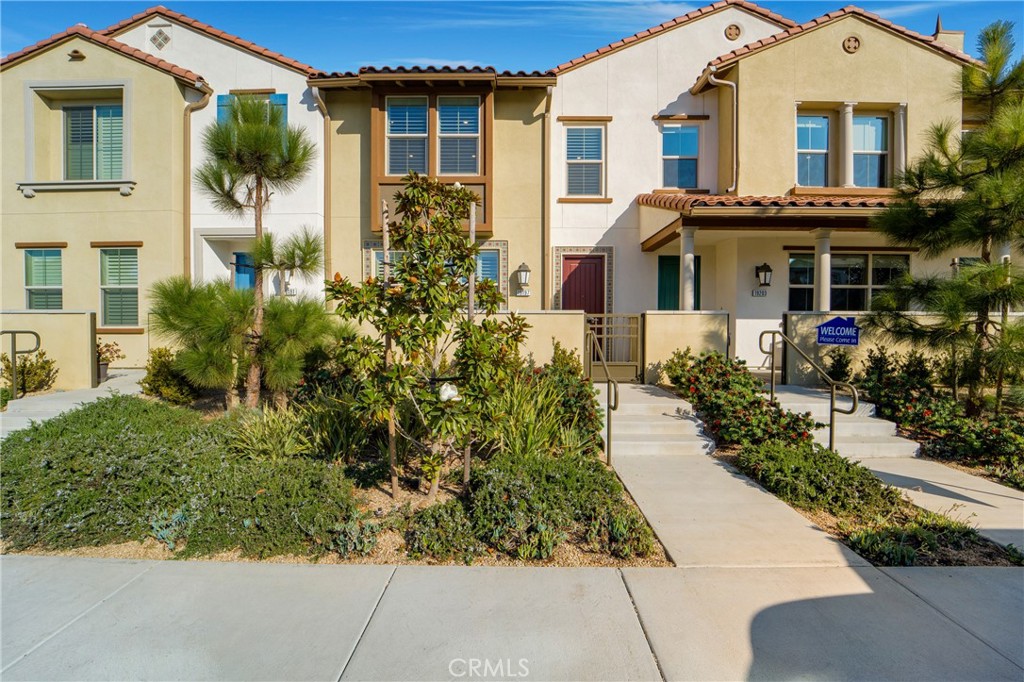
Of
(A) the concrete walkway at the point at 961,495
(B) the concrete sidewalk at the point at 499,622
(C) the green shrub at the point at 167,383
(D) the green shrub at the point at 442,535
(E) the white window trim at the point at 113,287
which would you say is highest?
(E) the white window trim at the point at 113,287

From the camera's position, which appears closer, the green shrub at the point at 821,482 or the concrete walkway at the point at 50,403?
the green shrub at the point at 821,482

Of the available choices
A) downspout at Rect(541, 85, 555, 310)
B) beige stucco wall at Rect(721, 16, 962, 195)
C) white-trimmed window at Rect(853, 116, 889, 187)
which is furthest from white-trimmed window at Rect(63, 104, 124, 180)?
white-trimmed window at Rect(853, 116, 889, 187)

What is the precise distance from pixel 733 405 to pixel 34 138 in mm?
14650

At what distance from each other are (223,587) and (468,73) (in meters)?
10.3

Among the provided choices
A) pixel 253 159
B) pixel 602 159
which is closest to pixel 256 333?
pixel 253 159

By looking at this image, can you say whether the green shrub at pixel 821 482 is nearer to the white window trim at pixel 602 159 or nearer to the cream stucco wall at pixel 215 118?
the white window trim at pixel 602 159

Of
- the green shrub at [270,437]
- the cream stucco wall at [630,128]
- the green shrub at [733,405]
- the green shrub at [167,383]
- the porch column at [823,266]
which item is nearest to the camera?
the green shrub at [270,437]

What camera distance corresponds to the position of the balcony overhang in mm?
9398

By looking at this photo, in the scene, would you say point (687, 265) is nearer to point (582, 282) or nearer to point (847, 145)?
point (582, 282)

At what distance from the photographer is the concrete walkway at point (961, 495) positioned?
470cm

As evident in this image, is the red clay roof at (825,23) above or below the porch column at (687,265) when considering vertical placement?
above

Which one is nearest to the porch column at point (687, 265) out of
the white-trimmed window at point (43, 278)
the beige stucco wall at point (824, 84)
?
the beige stucco wall at point (824, 84)

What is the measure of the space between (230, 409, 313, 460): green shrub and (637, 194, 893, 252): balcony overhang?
7.23 m

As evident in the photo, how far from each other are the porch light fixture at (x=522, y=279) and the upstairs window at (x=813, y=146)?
6.28 meters
